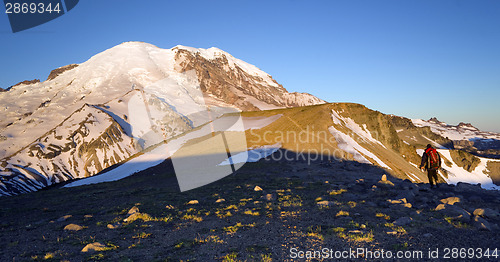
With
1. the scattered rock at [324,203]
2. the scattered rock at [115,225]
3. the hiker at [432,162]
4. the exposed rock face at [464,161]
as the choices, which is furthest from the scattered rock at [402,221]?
the exposed rock face at [464,161]

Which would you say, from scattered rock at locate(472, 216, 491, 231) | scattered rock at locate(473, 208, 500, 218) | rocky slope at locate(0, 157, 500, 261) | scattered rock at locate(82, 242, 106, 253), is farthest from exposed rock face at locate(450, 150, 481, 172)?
A: scattered rock at locate(82, 242, 106, 253)

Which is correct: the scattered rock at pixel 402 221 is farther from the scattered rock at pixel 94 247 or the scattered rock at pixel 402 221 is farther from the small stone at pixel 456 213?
the scattered rock at pixel 94 247

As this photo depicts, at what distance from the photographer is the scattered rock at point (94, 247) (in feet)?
35.4

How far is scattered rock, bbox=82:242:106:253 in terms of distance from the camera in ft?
35.4

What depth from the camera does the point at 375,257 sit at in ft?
30.0

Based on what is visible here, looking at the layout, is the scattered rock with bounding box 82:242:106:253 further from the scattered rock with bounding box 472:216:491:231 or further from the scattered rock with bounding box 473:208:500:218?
the scattered rock with bounding box 473:208:500:218

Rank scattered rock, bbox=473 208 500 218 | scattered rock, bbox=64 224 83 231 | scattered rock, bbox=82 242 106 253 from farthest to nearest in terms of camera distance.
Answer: scattered rock, bbox=64 224 83 231
scattered rock, bbox=473 208 500 218
scattered rock, bbox=82 242 106 253

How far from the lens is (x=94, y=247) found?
10.9m

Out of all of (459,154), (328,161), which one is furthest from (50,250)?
(459,154)

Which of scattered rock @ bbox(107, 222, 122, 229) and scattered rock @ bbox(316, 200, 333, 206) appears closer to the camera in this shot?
scattered rock @ bbox(107, 222, 122, 229)

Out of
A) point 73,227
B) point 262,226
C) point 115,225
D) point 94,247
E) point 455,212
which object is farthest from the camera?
point 115,225

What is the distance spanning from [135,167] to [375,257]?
1875 inches

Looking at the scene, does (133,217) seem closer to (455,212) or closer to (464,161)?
(455,212)

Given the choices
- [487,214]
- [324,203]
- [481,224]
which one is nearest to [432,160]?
[487,214]
